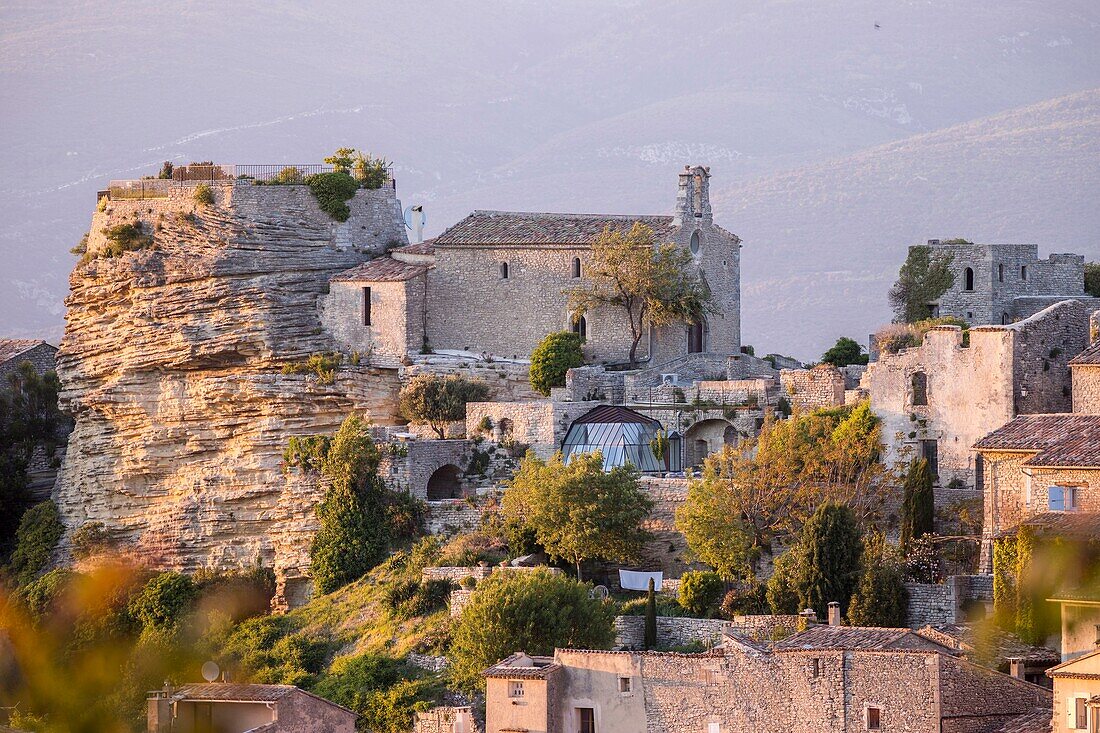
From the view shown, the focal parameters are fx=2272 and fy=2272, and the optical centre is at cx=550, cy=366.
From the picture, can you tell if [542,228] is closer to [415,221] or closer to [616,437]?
[415,221]

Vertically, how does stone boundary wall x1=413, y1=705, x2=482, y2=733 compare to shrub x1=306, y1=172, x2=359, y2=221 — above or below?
below

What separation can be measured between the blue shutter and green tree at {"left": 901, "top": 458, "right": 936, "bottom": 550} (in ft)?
16.2

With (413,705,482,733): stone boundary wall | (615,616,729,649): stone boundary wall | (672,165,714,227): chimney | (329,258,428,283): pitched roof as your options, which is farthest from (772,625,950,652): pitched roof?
(329,258,428,283): pitched roof

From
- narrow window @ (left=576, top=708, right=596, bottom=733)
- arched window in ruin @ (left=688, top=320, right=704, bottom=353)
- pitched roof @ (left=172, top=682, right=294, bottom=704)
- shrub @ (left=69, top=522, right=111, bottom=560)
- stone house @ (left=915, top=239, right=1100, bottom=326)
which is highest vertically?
stone house @ (left=915, top=239, right=1100, bottom=326)

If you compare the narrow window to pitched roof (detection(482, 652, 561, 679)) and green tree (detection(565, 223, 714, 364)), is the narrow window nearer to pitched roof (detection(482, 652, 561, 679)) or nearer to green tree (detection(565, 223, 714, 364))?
pitched roof (detection(482, 652, 561, 679))

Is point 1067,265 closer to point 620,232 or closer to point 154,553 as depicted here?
point 620,232

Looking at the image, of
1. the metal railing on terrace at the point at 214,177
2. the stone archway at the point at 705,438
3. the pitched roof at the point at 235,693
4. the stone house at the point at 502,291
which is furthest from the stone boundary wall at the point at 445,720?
the metal railing on terrace at the point at 214,177

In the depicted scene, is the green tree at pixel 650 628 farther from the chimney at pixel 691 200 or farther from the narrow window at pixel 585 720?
the chimney at pixel 691 200

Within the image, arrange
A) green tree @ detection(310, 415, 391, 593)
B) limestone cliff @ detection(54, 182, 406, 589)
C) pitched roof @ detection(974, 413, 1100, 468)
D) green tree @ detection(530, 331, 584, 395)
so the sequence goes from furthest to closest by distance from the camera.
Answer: limestone cliff @ detection(54, 182, 406, 589)
green tree @ detection(530, 331, 584, 395)
green tree @ detection(310, 415, 391, 593)
pitched roof @ detection(974, 413, 1100, 468)

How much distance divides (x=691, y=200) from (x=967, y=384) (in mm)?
14517

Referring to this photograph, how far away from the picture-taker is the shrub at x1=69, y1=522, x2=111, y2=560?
68.2 metres

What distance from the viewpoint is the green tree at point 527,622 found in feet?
158

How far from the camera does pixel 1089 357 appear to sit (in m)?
51.4

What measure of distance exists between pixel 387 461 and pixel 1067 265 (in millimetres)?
20074
